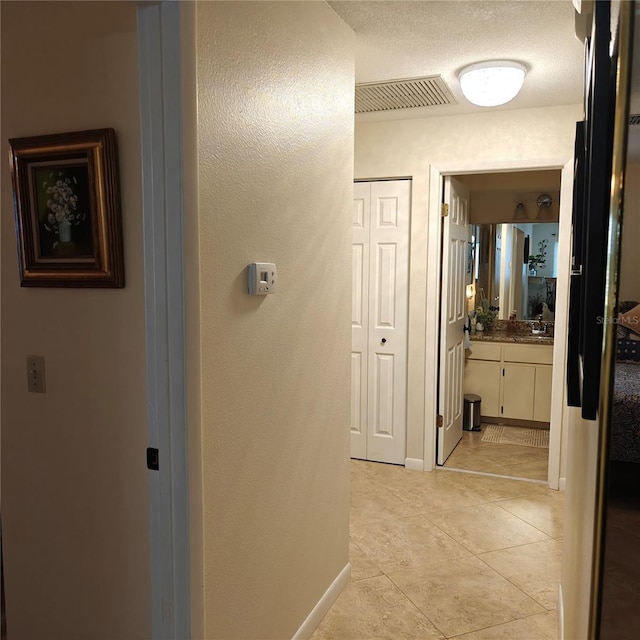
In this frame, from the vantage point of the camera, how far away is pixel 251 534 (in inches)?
71.6

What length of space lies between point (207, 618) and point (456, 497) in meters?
2.33

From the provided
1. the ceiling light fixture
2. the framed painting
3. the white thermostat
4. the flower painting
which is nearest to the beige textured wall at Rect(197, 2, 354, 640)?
the white thermostat

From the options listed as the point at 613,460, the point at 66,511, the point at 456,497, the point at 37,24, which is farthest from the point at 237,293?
the point at 456,497

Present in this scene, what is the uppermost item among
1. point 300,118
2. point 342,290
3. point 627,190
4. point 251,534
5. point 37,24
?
point 37,24

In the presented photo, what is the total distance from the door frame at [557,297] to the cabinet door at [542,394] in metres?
1.35

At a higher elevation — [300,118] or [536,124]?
[536,124]

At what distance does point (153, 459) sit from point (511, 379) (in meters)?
4.26

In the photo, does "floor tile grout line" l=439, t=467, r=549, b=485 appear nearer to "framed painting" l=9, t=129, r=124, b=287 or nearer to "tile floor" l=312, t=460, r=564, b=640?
"tile floor" l=312, t=460, r=564, b=640

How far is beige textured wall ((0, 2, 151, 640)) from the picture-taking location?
1.66 meters

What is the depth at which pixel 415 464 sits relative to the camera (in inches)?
161

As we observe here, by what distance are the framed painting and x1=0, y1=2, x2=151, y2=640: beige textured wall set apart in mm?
39

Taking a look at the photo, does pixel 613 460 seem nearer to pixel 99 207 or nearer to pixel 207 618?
pixel 207 618

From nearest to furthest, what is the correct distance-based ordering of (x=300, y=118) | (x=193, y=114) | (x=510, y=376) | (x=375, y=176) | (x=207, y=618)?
(x=193, y=114)
(x=207, y=618)
(x=300, y=118)
(x=375, y=176)
(x=510, y=376)

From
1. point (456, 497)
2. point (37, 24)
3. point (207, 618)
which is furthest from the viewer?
point (456, 497)
